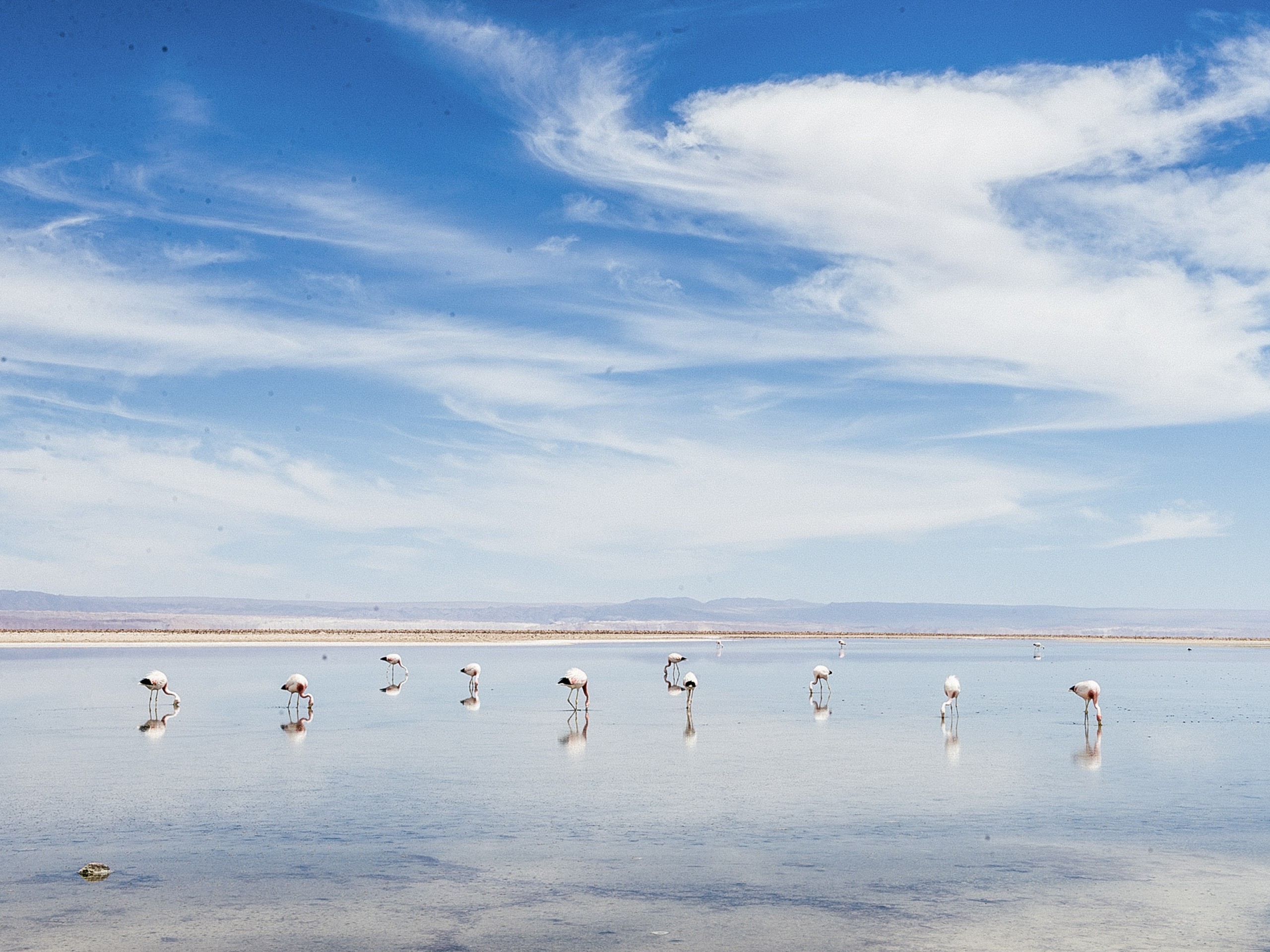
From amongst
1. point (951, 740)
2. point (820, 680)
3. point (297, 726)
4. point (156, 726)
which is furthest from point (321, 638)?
point (951, 740)

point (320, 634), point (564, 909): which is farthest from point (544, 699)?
point (320, 634)

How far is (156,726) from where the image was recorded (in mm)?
23453

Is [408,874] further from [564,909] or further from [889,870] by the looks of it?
[889,870]

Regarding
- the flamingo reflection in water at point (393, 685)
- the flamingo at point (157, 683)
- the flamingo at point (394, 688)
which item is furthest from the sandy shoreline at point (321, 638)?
the flamingo at point (157, 683)

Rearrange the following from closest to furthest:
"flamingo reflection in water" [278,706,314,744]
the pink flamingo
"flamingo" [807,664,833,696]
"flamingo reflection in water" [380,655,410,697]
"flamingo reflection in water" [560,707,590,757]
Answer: "flamingo reflection in water" [560,707,590,757]
"flamingo reflection in water" [278,706,314,744]
"flamingo" [807,664,833,696]
"flamingo reflection in water" [380,655,410,697]
the pink flamingo

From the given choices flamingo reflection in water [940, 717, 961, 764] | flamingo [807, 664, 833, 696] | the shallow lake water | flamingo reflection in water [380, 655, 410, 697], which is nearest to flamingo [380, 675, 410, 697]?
flamingo reflection in water [380, 655, 410, 697]

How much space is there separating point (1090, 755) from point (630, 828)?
35.1 feet

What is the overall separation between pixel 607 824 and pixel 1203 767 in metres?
11.1

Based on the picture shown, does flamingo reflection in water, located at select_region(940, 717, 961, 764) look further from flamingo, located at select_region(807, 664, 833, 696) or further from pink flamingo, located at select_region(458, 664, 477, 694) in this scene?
pink flamingo, located at select_region(458, 664, 477, 694)

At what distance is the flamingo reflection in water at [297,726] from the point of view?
21906 mm

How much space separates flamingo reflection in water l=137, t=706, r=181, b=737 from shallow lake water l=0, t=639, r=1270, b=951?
0.40 feet

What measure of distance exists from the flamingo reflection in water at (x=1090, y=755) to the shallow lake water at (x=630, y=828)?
120 mm

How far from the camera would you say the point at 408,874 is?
1122 centimetres

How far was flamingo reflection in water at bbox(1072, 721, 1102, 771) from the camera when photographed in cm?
1905
